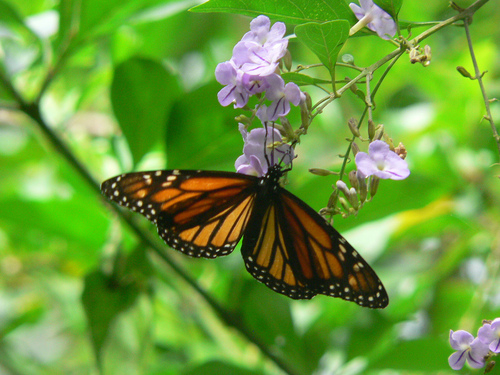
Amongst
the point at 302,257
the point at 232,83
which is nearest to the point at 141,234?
the point at 302,257

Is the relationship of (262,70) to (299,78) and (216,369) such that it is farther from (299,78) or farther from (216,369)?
(216,369)

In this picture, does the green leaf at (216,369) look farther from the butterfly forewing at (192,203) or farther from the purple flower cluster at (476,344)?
the purple flower cluster at (476,344)

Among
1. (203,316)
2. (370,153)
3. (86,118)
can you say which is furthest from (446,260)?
(86,118)

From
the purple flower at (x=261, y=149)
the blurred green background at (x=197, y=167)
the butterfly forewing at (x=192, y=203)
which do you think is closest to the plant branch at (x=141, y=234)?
the blurred green background at (x=197, y=167)

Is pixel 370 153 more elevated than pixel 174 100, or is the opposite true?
pixel 370 153

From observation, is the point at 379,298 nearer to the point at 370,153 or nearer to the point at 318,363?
the point at 370,153

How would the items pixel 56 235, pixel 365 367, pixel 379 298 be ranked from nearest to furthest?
pixel 379 298, pixel 365 367, pixel 56 235

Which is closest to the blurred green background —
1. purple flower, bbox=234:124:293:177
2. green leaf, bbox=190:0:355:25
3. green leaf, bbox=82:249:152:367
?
green leaf, bbox=82:249:152:367

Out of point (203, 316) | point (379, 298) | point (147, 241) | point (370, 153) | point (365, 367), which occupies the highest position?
point (370, 153)
